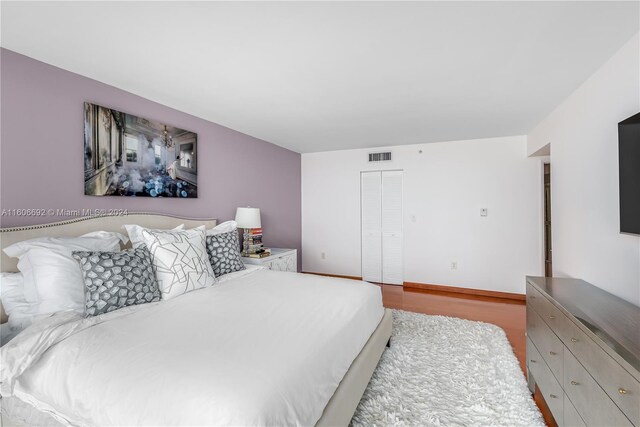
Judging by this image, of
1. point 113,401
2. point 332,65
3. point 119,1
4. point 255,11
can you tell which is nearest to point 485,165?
point 332,65

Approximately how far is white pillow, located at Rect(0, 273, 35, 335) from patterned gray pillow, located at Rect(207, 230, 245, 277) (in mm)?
1199

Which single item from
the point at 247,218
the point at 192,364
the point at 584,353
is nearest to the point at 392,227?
the point at 247,218

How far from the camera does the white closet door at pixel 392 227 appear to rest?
489cm

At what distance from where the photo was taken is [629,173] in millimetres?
1638

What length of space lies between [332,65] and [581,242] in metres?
2.38

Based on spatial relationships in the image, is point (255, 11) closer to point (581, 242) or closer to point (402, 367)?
point (402, 367)

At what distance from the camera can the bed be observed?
41.6 inches

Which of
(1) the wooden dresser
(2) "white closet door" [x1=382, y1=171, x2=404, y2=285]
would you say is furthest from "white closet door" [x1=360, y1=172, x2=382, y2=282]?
(1) the wooden dresser

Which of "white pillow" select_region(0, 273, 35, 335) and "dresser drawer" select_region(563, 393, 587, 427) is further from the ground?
"white pillow" select_region(0, 273, 35, 335)

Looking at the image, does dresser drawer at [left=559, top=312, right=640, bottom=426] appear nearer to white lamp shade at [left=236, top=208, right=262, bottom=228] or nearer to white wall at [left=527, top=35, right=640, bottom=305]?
white wall at [left=527, top=35, right=640, bottom=305]

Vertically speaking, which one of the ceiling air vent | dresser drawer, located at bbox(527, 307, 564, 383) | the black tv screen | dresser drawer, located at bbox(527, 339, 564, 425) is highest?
the ceiling air vent

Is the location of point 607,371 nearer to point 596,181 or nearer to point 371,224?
point 596,181

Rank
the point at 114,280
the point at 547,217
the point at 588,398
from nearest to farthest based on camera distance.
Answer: the point at 588,398
the point at 114,280
the point at 547,217

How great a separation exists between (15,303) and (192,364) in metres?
1.29
